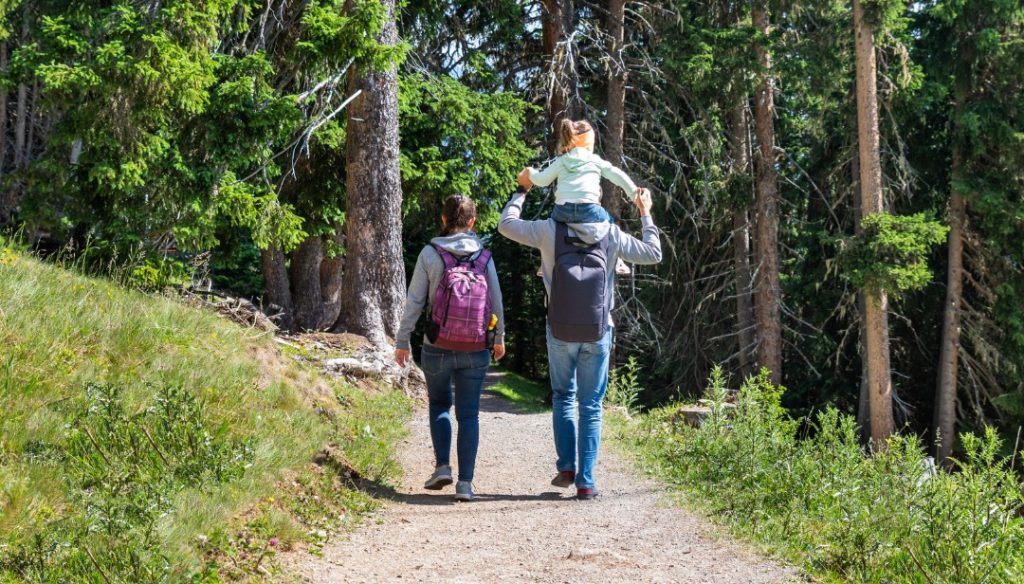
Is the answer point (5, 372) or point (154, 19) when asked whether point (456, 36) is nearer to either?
point (154, 19)

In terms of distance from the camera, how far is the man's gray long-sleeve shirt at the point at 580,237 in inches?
237

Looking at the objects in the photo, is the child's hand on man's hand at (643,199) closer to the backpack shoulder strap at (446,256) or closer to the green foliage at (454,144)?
the backpack shoulder strap at (446,256)

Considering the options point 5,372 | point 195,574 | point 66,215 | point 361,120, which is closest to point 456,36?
point 361,120

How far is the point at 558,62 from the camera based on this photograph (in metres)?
16.5

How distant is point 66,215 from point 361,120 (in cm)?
385

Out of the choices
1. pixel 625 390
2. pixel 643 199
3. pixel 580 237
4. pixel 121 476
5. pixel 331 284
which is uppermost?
pixel 643 199

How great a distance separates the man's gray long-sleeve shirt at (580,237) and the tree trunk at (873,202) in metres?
11.0

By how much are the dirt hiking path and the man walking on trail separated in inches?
17.2

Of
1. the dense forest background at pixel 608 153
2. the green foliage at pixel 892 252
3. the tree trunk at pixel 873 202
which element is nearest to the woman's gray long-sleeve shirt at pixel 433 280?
the dense forest background at pixel 608 153

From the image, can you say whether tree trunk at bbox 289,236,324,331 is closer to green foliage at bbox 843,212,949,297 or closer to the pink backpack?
green foliage at bbox 843,212,949,297

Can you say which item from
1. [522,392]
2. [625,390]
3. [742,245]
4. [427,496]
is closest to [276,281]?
[625,390]

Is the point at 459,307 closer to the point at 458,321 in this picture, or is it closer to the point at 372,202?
the point at 458,321

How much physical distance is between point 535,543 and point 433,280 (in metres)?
1.91

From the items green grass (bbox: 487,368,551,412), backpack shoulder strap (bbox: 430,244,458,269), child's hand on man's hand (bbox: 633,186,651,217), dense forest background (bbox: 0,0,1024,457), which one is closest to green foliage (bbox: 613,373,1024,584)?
child's hand on man's hand (bbox: 633,186,651,217)
